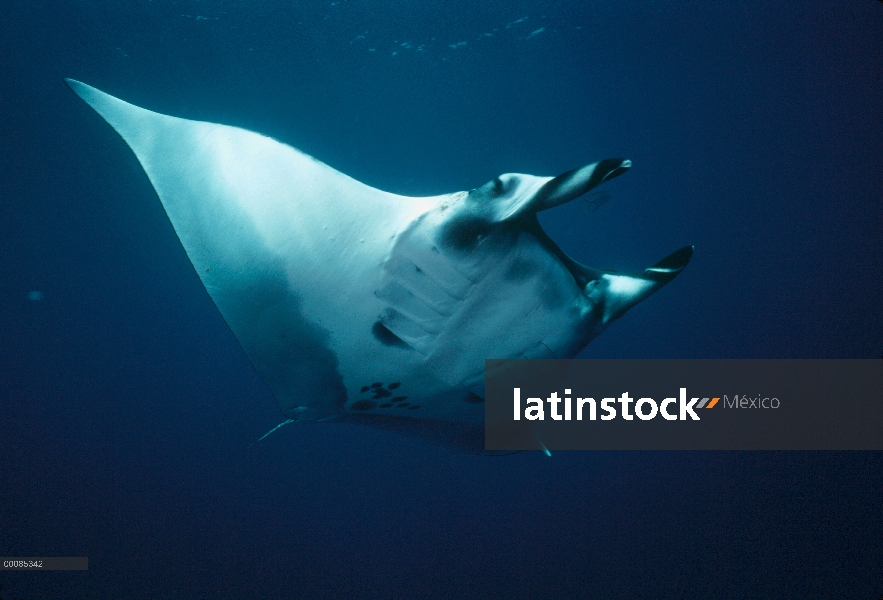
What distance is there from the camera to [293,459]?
19.2 ft

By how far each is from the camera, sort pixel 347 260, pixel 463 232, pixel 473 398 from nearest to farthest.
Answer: pixel 463 232, pixel 347 260, pixel 473 398

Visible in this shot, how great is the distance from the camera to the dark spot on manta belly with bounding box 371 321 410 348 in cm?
153

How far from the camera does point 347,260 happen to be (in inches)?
58.2

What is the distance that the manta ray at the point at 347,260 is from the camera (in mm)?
1368

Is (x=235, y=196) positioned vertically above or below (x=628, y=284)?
above

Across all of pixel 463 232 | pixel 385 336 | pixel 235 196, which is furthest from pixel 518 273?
pixel 235 196

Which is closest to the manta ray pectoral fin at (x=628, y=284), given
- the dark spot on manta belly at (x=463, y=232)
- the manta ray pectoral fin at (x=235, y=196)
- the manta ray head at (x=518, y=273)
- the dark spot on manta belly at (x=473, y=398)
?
the manta ray head at (x=518, y=273)

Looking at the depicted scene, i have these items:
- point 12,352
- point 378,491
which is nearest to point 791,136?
point 378,491

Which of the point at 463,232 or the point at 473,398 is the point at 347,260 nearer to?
the point at 463,232

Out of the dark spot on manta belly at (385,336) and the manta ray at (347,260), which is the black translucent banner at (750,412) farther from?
the dark spot on manta belly at (385,336)

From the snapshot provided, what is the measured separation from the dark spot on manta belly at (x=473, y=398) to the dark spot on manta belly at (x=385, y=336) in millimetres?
415

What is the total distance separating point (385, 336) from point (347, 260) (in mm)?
306

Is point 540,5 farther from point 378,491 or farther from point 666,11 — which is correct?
point 378,491

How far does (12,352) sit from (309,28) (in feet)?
18.3
